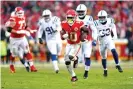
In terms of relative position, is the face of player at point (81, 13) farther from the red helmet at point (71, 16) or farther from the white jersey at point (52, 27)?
the white jersey at point (52, 27)

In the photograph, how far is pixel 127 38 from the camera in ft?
106

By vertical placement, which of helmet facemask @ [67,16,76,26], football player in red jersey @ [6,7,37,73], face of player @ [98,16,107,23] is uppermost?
helmet facemask @ [67,16,76,26]

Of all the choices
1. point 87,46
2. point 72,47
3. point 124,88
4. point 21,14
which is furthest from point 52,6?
point 124,88

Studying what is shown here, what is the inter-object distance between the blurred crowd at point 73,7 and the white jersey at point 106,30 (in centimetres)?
1338

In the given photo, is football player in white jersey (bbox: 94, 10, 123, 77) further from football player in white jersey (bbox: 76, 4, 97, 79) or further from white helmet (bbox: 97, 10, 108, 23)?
football player in white jersey (bbox: 76, 4, 97, 79)

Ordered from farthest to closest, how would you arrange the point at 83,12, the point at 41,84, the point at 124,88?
1. the point at 83,12
2. the point at 41,84
3. the point at 124,88

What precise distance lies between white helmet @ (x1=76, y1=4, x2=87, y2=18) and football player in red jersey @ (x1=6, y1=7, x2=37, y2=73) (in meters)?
3.47

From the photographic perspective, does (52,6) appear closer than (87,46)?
No

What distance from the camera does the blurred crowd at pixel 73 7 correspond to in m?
33.0

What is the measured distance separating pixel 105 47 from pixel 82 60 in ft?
3.24

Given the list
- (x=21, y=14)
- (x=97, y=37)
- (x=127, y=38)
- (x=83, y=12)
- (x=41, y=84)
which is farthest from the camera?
(x=127, y=38)

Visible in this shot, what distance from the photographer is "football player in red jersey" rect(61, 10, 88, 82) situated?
617 inches

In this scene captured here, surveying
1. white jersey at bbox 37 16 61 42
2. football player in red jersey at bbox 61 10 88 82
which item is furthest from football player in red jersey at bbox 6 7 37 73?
football player in red jersey at bbox 61 10 88 82

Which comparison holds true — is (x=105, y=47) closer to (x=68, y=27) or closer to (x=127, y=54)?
(x=68, y=27)
